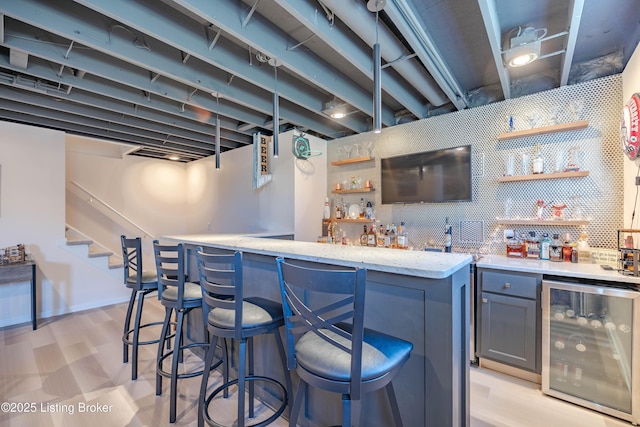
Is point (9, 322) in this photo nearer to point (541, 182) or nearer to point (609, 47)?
point (541, 182)

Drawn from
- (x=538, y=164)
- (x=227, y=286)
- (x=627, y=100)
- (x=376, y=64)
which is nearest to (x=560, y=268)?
(x=538, y=164)

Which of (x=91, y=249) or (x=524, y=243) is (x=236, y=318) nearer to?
(x=524, y=243)

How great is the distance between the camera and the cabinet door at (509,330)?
2270 mm

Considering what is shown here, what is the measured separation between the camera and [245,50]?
2.54 meters

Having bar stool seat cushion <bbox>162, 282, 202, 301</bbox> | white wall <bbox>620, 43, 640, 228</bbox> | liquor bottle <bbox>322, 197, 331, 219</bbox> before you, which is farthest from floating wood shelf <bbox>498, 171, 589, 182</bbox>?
bar stool seat cushion <bbox>162, 282, 202, 301</bbox>

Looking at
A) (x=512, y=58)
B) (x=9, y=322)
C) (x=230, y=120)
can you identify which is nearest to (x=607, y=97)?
(x=512, y=58)

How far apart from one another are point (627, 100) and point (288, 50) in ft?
9.29

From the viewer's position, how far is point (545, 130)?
8.84 feet

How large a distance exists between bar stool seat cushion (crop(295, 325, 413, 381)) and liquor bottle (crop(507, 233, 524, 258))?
2228mm

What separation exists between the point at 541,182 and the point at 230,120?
4.06 meters

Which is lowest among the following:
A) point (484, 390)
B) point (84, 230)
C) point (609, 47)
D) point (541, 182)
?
point (484, 390)

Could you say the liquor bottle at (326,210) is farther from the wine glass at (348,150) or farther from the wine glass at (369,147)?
the wine glass at (369,147)

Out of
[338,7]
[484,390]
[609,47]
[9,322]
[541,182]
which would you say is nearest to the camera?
[338,7]

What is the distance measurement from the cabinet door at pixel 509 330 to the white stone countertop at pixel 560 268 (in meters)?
0.26
